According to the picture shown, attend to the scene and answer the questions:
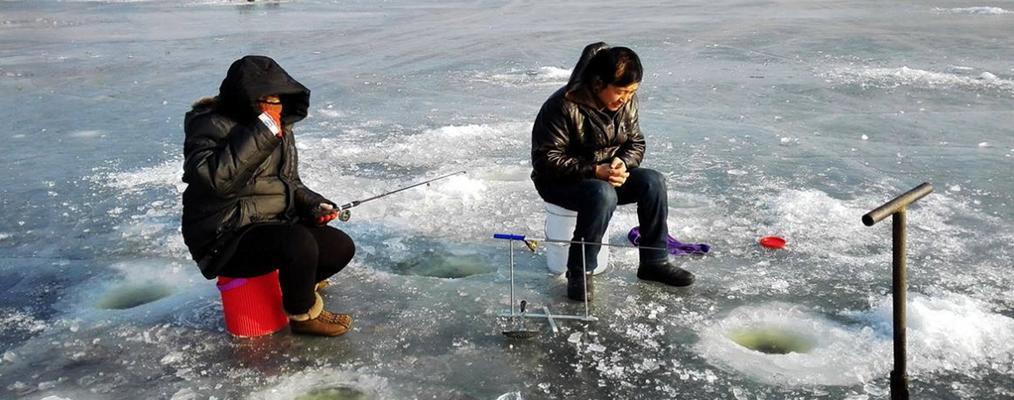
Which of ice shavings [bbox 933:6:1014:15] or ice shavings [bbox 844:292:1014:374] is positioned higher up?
ice shavings [bbox 844:292:1014:374]

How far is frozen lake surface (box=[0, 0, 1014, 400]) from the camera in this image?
139 inches

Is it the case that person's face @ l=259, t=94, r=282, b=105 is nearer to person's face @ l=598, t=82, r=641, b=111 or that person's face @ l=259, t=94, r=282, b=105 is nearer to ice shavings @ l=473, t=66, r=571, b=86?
person's face @ l=598, t=82, r=641, b=111

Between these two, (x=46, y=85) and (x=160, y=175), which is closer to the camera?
(x=160, y=175)

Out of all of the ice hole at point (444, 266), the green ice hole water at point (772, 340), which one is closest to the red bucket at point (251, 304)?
the ice hole at point (444, 266)

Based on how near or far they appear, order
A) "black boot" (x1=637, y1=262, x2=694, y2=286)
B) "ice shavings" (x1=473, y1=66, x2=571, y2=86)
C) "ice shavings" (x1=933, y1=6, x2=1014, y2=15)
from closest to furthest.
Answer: "black boot" (x1=637, y1=262, x2=694, y2=286)
"ice shavings" (x1=473, y1=66, x2=571, y2=86)
"ice shavings" (x1=933, y1=6, x2=1014, y2=15)

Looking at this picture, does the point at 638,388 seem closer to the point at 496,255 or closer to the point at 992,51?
the point at 496,255

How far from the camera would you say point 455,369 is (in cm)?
357

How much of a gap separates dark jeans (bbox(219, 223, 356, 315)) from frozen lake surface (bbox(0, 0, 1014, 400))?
26cm

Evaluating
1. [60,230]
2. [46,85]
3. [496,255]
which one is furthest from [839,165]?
[46,85]

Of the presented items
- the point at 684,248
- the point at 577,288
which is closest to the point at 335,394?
the point at 577,288

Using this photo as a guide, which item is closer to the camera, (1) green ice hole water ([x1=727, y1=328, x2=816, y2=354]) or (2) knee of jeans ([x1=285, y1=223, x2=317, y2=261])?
(2) knee of jeans ([x1=285, y1=223, x2=317, y2=261])

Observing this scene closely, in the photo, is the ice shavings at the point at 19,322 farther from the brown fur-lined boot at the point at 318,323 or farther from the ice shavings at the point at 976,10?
the ice shavings at the point at 976,10

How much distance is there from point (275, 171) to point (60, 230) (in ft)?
8.07

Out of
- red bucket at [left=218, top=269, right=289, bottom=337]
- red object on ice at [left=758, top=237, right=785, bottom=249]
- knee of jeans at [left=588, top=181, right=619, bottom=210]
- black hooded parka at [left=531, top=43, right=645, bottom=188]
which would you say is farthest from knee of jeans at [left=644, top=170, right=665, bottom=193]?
red bucket at [left=218, top=269, right=289, bottom=337]
